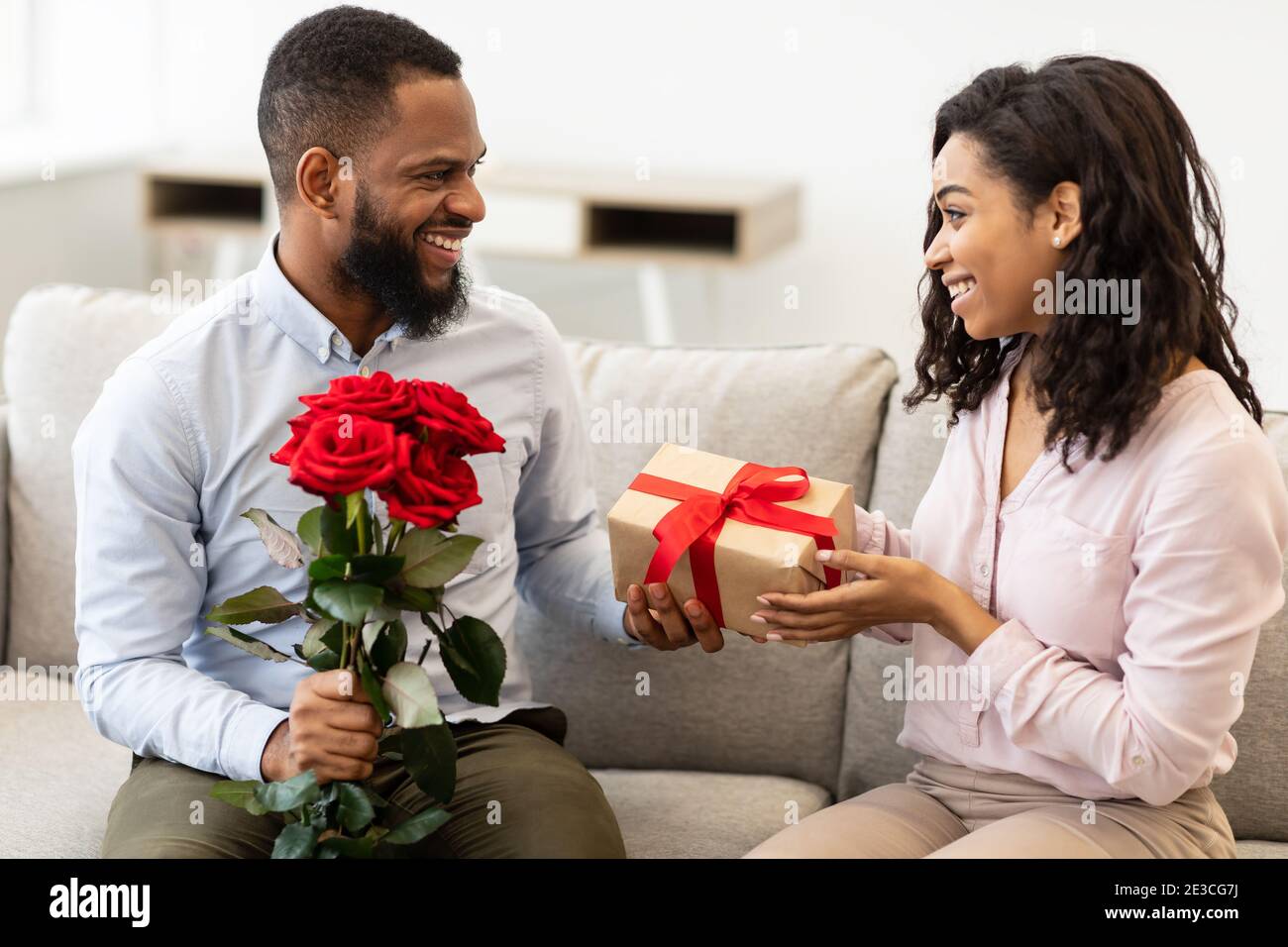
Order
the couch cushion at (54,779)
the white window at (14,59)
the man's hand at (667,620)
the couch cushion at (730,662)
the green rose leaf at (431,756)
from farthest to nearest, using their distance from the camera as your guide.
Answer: the white window at (14,59), the couch cushion at (730,662), the couch cushion at (54,779), the man's hand at (667,620), the green rose leaf at (431,756)

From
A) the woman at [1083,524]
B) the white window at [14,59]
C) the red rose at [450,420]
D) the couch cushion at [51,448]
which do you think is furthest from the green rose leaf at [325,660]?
the white window at [14,59]

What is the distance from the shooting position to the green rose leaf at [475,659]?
127 cm

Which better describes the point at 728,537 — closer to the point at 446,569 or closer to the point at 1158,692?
the point at 446,569

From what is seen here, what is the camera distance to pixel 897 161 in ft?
13.6

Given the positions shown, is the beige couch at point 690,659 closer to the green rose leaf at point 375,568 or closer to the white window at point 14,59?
the green rose leaf at point 375,568

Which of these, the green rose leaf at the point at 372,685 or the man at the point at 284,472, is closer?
the green rose leaf at the point at 372,685

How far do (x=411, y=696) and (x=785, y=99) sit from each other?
3306 millimetres

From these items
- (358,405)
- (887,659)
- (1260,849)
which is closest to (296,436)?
(358,405)

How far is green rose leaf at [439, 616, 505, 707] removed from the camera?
49.8 inches

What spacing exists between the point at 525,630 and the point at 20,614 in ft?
2.31

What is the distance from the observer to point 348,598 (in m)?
1.16

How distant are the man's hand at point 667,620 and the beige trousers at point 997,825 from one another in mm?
217

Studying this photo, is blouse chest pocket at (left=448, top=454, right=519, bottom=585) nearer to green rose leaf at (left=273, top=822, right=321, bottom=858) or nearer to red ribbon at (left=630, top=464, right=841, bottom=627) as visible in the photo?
red ribbon at (left=630, top=464, right=841, bottom=627)
